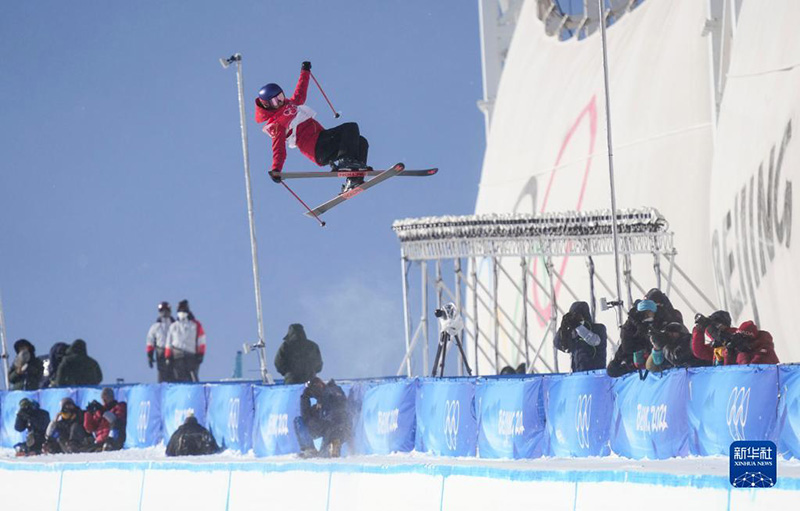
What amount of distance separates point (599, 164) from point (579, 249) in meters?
8.75

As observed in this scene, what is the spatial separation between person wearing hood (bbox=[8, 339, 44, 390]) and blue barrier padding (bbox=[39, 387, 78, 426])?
141cm

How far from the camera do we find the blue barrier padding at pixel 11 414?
2367 centimetres

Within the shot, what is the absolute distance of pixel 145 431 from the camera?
2181cm

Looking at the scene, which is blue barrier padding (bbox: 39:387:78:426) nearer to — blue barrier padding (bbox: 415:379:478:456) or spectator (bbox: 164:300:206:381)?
spectator (bbox: 164:300:206:381)

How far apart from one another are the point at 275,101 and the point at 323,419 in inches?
179

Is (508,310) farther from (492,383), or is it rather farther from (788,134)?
(492,383)

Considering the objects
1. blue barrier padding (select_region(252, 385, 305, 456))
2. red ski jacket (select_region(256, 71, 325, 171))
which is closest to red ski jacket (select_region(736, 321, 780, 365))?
red ski jacket (select_region(256, 71, 325, 171))

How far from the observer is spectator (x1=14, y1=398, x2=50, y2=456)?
73.2 feet

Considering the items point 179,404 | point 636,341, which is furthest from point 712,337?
point 179,404

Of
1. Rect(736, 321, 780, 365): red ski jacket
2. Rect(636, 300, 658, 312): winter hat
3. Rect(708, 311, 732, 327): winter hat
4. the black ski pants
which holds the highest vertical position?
the black ski pants

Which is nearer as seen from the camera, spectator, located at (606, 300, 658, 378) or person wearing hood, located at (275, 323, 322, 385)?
spectator, located at (606, 300, 658, 378)

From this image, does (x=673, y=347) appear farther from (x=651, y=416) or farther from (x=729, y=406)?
(x=729, y=406)

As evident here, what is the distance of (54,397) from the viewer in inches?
905

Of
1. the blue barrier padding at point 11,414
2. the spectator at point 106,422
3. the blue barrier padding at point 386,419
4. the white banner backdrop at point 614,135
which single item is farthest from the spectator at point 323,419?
the white banner backdrop at point 614,135
